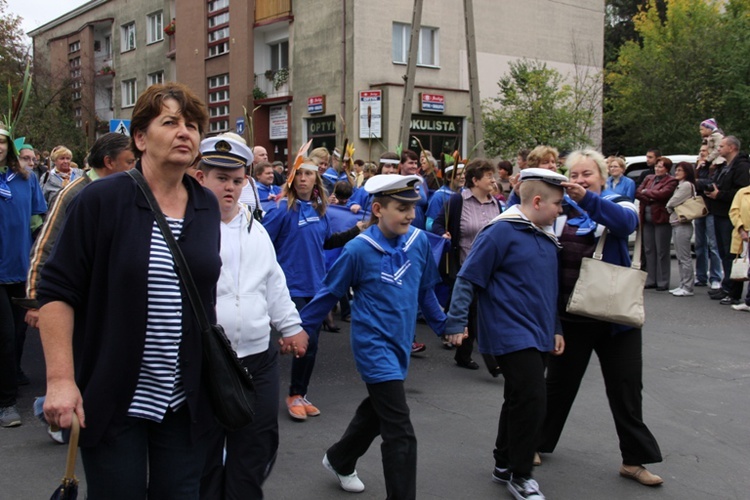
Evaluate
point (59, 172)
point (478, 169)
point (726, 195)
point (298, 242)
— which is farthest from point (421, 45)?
point (298, 242)

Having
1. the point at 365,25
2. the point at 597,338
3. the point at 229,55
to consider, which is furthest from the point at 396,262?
the point at 229,55

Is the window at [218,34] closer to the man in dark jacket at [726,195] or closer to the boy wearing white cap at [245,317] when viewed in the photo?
the man in dark jacket at [726,195]

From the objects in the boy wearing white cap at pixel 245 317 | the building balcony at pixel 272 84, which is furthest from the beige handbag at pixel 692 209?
the building balcony at pixel 272 84

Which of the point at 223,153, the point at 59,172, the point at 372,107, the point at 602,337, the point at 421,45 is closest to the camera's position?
the point at 223,153

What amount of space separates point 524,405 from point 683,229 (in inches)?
363

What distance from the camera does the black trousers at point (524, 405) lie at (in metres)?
4.30

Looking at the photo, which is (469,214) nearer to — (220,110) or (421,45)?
(421,45)

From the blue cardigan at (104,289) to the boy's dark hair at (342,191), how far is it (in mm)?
7319

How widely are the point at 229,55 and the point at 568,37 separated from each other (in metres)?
14.6

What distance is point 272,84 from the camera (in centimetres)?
3139

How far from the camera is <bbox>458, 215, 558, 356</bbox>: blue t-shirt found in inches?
173

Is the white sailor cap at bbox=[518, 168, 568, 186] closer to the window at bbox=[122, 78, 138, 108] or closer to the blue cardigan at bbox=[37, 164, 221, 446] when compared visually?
the blue cardigan at bbox=[37, 164, 221, 446]

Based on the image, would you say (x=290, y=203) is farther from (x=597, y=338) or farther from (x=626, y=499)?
(x=626, y=499)

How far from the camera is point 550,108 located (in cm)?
2775
